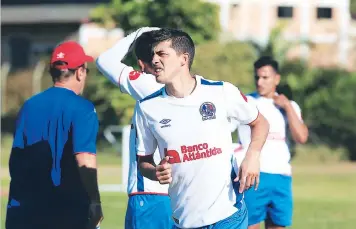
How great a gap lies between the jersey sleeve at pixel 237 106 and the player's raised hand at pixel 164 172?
0.59 m

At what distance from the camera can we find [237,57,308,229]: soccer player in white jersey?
10547mm

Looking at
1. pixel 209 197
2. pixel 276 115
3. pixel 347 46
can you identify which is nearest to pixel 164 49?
pixel 209 197

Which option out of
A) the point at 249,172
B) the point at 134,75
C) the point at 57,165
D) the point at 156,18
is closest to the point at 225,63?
the point at 156,18

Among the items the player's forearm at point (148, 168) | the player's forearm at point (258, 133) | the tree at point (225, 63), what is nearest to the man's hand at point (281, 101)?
the player's forearm at point (258, 133)

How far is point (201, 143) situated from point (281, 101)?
147 inches

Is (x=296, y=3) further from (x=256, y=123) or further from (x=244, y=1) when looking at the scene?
(x=256, y=123)

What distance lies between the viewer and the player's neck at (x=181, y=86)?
7.08 m

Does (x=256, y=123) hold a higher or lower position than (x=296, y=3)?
lower

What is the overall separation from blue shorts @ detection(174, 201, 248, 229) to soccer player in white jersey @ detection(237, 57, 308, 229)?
3219 millimetres

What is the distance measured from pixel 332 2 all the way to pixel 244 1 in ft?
16.3

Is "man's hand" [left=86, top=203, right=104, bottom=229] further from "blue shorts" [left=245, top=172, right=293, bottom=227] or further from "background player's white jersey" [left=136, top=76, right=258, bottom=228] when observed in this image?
"blue shorts" [left=245, top=172, right=293, bottom=227]

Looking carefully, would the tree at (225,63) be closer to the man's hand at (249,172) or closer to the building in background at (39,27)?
the building in background at (39,27)

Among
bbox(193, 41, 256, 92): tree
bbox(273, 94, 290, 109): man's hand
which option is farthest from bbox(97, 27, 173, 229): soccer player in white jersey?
bbox(193, 41, 256, 92): tree

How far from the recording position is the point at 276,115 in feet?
34.9
